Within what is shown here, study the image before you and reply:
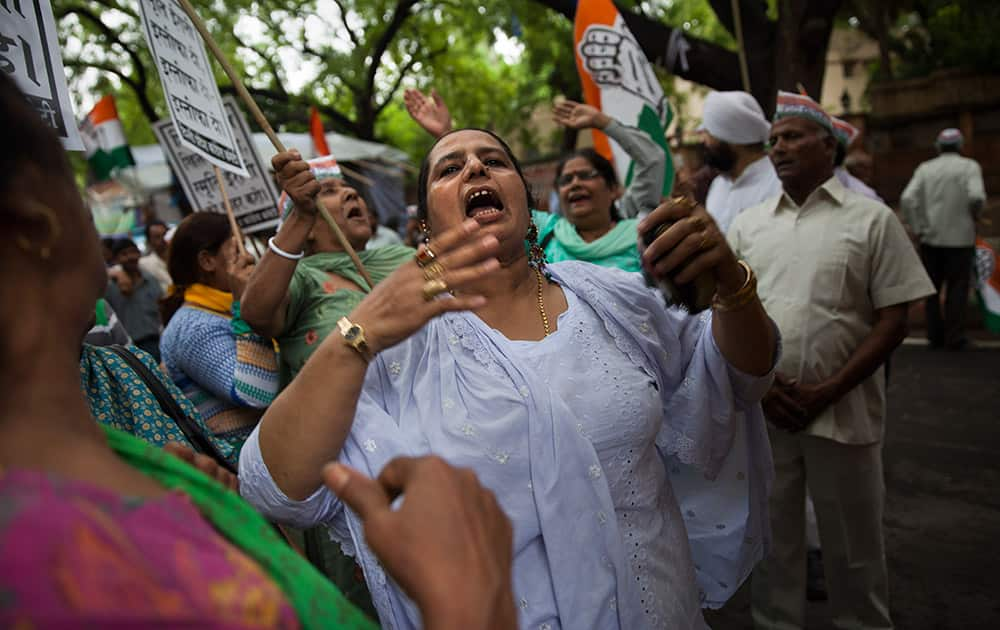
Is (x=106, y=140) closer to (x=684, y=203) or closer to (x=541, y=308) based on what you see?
(x=541, y=308)

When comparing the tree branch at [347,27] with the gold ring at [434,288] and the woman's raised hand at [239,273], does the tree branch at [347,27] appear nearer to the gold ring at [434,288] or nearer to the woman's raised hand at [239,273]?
the woman's raised hand at [239,273]

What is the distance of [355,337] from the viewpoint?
1430mm

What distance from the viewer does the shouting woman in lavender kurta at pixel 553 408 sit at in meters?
1.47

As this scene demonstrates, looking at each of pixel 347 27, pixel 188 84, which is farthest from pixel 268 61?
pixel 188 84

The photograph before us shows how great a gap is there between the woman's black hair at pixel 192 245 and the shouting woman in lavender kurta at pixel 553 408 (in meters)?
1.61

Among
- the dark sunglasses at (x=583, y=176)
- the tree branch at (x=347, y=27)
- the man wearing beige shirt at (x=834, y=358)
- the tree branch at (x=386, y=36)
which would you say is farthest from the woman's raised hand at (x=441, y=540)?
the tree branch at (x=347, y=27)

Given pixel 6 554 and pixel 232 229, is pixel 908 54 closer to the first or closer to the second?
pixel 232 229

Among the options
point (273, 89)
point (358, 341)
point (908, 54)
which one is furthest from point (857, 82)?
point (358, 341)

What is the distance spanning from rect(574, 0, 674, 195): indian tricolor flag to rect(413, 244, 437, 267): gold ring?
11.0 feet

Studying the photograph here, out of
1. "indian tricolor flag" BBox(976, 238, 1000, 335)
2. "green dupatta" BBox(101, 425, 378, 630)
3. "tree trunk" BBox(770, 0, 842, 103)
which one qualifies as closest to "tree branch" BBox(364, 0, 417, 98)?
"tree trunk" BBox(770, 0, 842, 103)

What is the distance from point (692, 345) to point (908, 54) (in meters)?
19.8

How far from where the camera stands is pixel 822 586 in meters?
3.63

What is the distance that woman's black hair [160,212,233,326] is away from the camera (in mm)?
3291

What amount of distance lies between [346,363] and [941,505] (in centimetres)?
412
